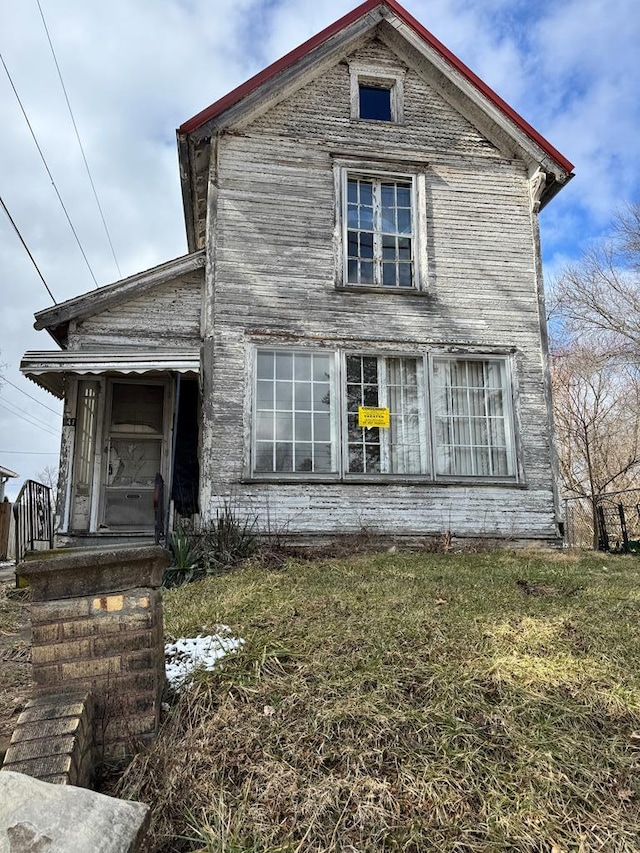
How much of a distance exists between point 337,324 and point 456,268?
2162 mm

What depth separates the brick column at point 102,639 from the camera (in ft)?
8.22

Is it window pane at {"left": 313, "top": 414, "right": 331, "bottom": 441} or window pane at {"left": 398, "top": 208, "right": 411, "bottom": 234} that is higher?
window pane at {"left": 398, "top": 208, "right": 411, "bottom": 234}

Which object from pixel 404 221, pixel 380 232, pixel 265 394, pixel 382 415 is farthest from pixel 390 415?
pixel 404 221

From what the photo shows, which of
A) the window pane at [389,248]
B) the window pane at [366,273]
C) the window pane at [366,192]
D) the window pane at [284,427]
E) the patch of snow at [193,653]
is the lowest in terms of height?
the patch of snow at [193,653]

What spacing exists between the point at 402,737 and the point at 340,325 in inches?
269

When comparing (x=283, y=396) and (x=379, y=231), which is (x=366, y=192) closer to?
(x=379, y=231)

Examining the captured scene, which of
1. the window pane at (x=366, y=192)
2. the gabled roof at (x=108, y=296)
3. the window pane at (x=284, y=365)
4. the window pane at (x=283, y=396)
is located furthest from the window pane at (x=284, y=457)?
the window pane at (x=366, y=192)

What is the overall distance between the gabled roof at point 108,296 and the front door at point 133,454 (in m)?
1.22

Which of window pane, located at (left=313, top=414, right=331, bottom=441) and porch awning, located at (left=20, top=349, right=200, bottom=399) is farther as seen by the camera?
window pane, located at (left=313, top=414, right=331, bottom=441)

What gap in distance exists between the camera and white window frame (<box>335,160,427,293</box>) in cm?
893

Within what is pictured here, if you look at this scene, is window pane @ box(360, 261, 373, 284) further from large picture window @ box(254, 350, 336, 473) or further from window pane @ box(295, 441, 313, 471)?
window pane @ box(295, 441, 313, 471)

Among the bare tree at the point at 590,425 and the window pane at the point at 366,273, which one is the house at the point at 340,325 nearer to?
the window pane at the point at 366,273

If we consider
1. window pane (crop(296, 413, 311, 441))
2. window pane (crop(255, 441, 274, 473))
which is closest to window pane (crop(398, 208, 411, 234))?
window pane (crop(296, 413, 311, 441))

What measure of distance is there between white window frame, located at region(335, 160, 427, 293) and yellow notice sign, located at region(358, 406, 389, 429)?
1.82m
